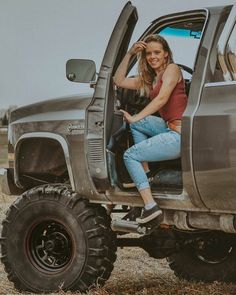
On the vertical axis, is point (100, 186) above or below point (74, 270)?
above

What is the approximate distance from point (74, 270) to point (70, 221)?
37 cm

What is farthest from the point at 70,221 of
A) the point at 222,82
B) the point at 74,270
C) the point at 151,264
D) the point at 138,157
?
the point at 151,264

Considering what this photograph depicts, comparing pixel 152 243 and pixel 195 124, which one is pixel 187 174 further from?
pixel 152 243

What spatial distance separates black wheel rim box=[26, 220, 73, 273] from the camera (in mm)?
6004

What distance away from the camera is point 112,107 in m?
5.71

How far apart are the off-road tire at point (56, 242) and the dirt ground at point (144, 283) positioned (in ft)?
0.46

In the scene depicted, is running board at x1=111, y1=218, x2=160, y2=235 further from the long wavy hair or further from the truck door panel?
the long wavy hair

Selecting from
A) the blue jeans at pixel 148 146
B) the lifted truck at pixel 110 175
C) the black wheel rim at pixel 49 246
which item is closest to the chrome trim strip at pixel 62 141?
the lifted truck at pixel 110 175

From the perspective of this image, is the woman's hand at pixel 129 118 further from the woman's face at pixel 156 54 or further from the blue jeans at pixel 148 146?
the woman's face at pixel 156 54

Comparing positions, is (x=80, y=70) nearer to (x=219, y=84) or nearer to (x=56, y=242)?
(x=219, y=84)

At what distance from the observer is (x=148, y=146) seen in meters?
5.30

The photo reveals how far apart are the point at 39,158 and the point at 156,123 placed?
1255 mm

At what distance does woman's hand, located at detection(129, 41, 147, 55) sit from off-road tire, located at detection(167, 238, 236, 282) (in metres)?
1.83

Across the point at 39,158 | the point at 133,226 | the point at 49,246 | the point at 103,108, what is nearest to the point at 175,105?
the point at 103,108
